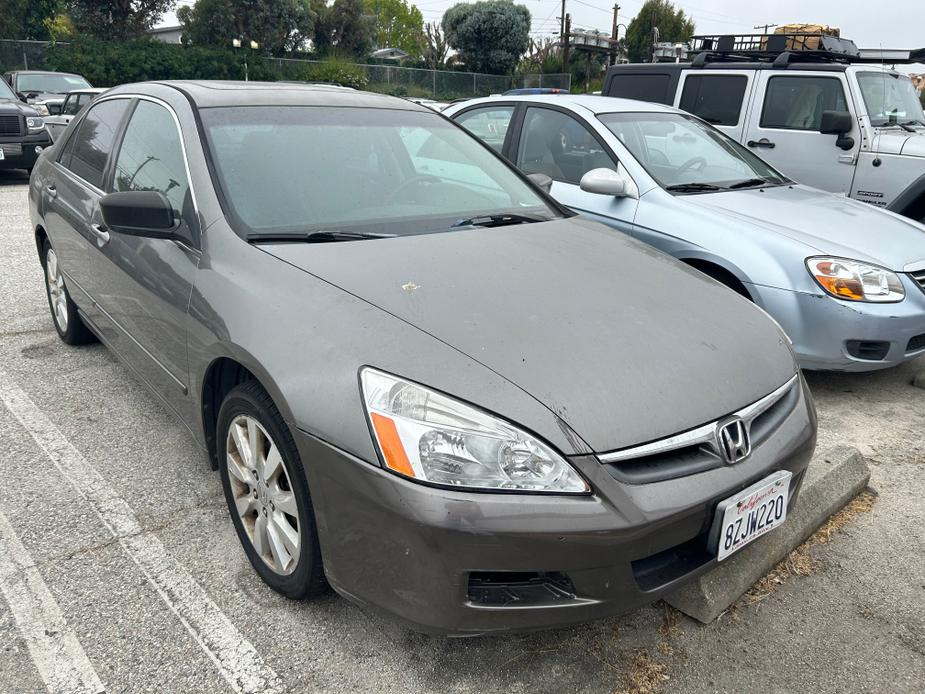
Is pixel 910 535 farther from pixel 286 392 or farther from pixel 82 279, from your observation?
pixel 82 279

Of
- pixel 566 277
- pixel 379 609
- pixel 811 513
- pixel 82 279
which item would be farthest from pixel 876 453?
pixel 82 279

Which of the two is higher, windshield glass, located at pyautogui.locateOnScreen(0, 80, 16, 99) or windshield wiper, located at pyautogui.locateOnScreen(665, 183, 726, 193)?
windshield glass, located at pyautogui.locateOnScreen(0, 80, 16, 99)

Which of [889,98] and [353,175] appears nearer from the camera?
[353,175]

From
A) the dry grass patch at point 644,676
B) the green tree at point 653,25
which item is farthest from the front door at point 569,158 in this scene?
the green tree at point 653,25

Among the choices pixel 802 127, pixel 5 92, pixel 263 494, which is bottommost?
pixel 263 494

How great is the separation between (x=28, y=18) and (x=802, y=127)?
105 ft

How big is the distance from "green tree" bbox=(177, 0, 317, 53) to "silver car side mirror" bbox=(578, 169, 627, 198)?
33.7 meters

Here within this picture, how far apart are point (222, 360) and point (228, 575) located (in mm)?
714

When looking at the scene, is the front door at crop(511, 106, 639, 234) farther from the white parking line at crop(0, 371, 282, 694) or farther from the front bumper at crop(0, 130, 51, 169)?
the front bumper at crop(0, 130, 51, 169)

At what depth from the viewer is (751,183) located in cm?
486

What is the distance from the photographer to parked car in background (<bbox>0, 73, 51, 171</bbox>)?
1048cm

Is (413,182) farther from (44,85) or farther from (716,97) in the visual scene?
(44,85)

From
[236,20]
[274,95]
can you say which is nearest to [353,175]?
[274,95]

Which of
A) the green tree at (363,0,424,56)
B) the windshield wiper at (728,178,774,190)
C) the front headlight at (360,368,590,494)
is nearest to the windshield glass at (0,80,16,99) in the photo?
the windshield wiper at (728,178,774,190)
